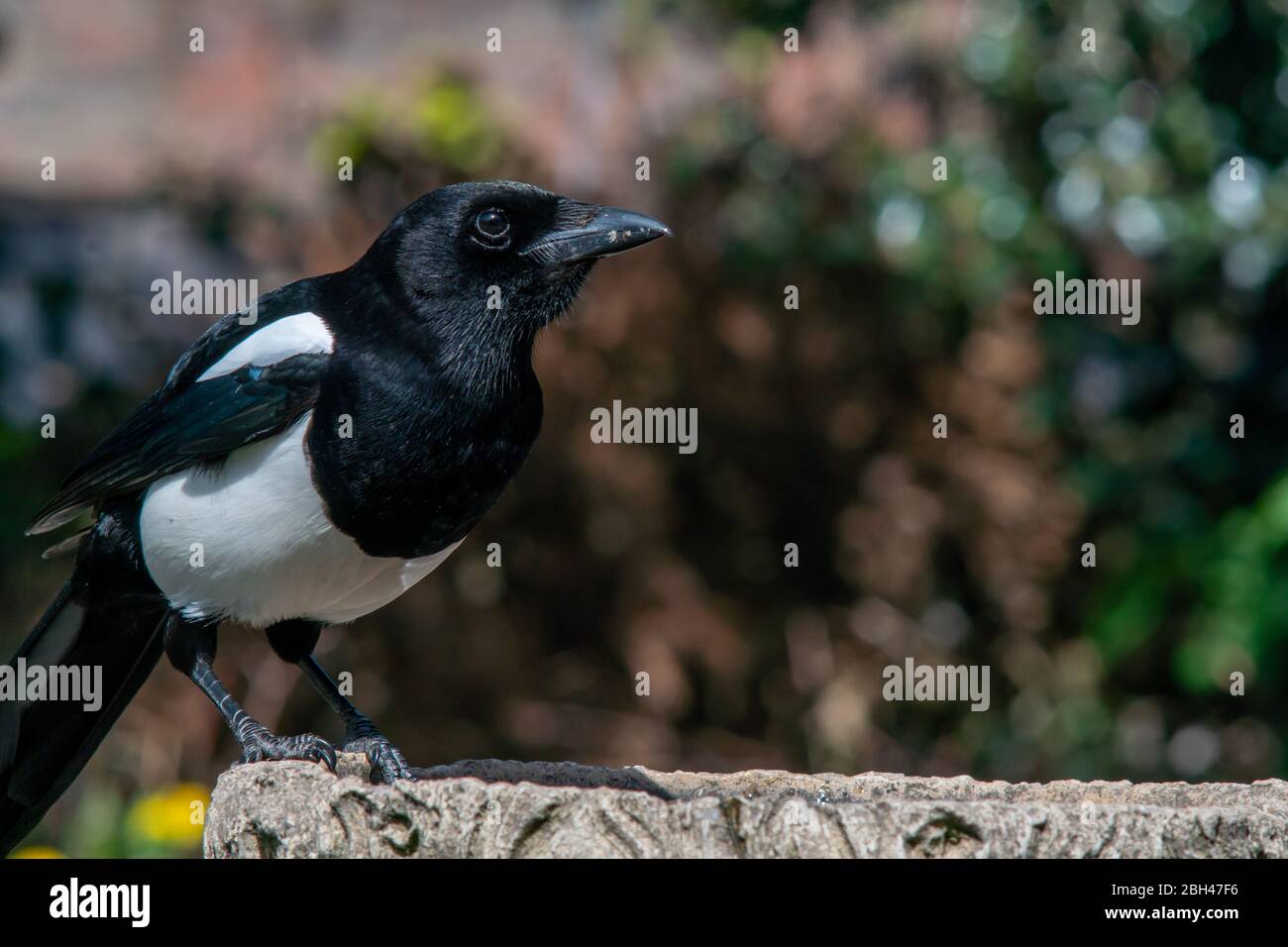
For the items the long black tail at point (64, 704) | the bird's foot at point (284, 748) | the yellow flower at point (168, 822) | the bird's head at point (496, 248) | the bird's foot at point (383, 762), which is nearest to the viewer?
the bird's foot at point (284, 748)

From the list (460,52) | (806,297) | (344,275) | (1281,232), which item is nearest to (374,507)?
(344,275)

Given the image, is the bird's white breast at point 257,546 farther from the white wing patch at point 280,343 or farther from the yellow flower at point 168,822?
the yellow flower at point 168,822

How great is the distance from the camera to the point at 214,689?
296 cm

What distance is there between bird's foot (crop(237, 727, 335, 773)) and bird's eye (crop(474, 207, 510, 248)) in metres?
1.02

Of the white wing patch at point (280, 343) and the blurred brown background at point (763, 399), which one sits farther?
the blurred brown background at point (763, 399)

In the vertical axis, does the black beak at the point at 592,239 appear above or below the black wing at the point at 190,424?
above

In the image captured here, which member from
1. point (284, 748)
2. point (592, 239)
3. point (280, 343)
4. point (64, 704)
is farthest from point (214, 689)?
point (592, 239)

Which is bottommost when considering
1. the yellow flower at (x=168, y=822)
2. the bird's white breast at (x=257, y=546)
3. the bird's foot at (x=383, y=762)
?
the yellow flower at (x=168, y=822)

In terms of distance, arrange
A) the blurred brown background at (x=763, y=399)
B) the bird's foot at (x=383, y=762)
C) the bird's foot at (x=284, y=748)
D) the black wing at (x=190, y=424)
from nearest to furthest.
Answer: the bird's foot at (x=284, y=748) → the bird's foot at (x=383, y=762) → the black wing at (x=190, y=424) → the blurred brown background at (x=763, y=399)

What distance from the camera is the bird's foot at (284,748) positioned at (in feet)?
8.57

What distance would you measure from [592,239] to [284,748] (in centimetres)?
114

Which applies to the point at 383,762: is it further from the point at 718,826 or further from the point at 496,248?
the point at 718,826

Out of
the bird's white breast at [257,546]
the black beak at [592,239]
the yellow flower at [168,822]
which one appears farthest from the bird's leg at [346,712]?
the black beak at [592,239]

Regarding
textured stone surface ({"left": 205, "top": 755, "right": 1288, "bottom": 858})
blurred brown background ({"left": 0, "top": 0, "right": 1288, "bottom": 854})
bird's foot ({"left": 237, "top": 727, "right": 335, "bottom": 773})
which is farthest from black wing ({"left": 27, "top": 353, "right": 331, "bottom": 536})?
blurred brown background ({"left": 0, "top": 0, "right": 1288, "bottom": 854})
